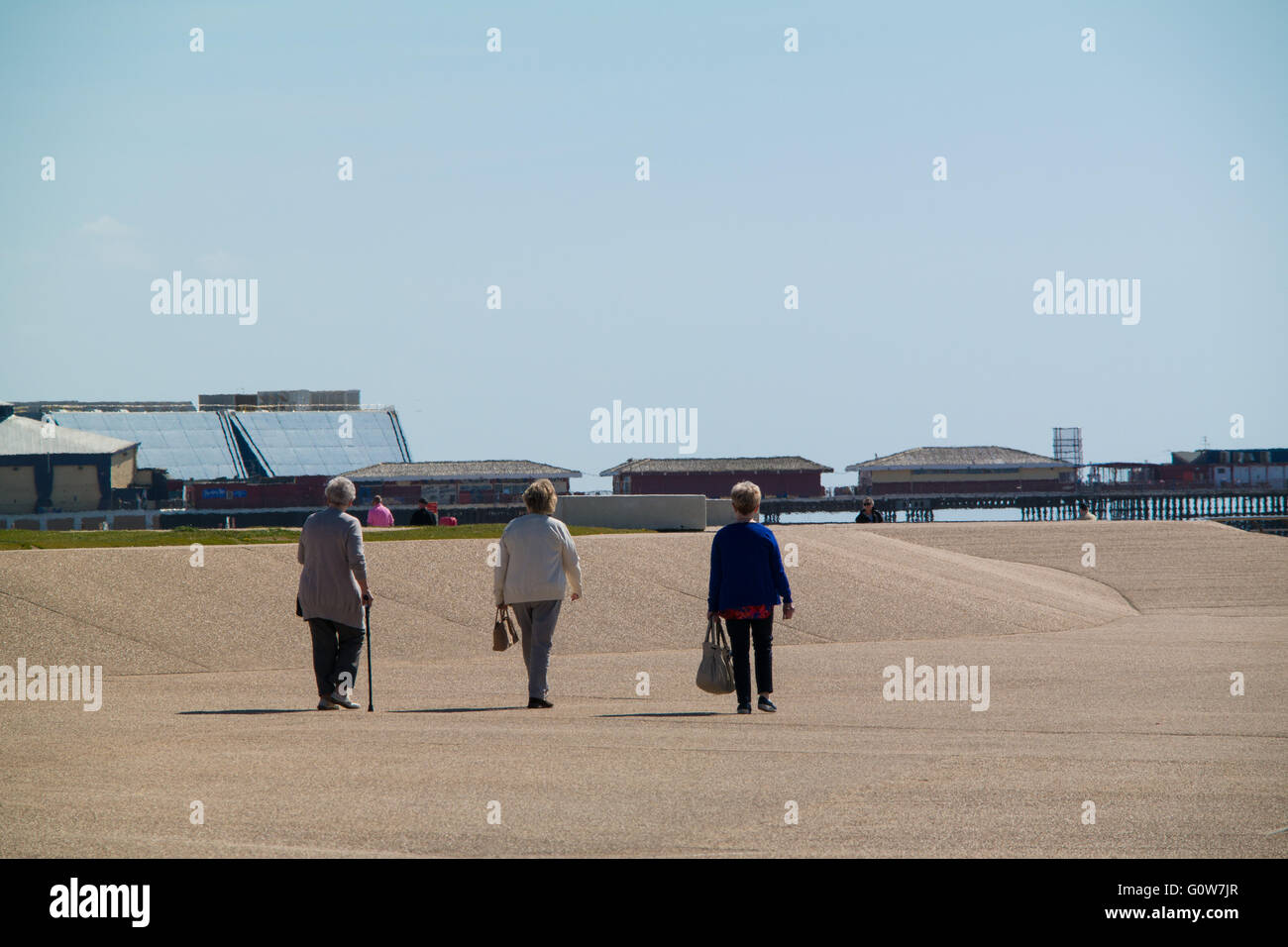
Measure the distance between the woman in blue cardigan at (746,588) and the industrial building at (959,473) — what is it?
257ft

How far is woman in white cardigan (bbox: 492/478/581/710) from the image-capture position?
9703 millimetres

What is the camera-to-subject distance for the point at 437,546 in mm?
18281

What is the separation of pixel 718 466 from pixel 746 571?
242ft

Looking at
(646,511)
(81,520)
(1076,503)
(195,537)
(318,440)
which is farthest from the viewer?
(318,440)

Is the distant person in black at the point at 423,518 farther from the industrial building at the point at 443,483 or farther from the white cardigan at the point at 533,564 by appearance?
the industrial building at the point at 443,483

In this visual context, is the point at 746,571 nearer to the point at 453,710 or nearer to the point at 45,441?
the point at 453,710

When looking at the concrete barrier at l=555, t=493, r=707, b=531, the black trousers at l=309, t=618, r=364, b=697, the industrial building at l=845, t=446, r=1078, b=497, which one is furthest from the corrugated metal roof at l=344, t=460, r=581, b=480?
the black trousers at l=309, t=618, r=364, b=697

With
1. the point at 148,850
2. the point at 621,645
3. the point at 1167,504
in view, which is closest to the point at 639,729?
the point at 148,850

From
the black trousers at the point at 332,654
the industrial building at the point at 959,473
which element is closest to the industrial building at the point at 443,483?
the industrial building at the point at 959,473

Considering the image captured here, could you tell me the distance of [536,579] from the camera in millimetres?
→ 9688

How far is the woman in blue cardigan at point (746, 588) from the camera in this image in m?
9.42

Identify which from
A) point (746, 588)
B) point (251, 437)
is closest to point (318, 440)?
point (251, 437)
